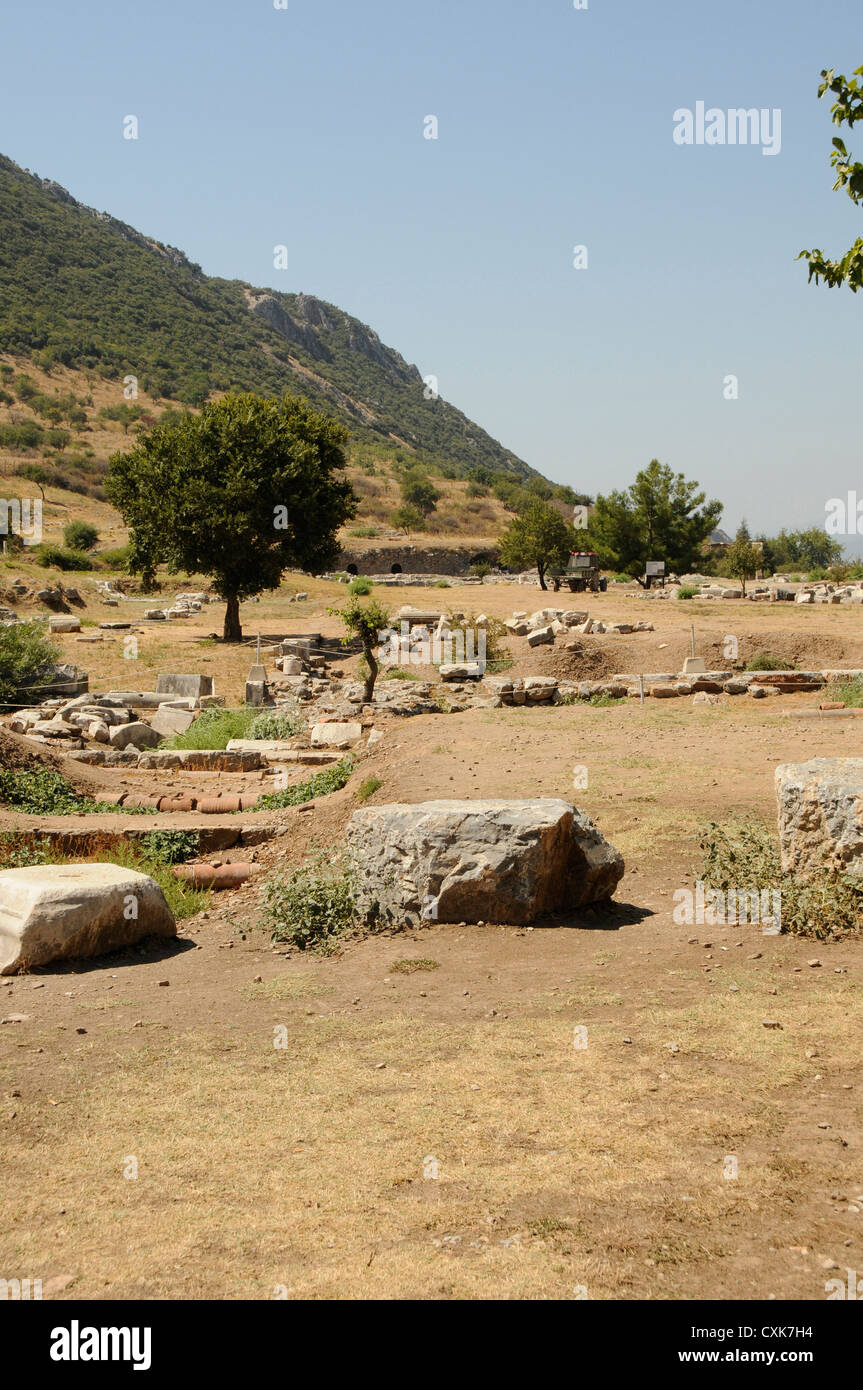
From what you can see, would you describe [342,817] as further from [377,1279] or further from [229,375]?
[229,375]

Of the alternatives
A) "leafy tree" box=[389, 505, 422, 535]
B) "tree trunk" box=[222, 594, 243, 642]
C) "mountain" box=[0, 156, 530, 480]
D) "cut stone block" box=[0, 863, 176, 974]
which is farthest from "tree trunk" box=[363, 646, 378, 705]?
"leafy tree" box=[389, 505, 422, 535]

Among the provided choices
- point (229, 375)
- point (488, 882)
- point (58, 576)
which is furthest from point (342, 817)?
point (229, 375)

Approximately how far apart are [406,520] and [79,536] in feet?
91.9

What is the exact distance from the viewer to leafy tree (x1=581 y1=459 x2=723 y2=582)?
4894 centimetres

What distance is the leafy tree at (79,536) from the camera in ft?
157

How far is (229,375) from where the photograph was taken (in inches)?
3558

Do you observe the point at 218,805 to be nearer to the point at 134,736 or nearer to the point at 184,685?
the point at 134,736

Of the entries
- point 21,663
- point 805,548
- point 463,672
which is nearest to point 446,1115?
point 21,663

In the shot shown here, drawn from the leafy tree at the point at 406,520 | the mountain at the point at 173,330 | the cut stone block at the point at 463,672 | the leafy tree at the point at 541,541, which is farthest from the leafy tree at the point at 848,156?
the leafy tree at the point at 406,520

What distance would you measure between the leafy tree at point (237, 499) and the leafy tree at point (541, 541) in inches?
590

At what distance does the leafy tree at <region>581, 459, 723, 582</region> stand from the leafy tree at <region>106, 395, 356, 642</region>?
20.5m

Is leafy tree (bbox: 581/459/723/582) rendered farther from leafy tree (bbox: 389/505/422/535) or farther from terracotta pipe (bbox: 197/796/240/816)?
terracotta pipe (bbox: 197/796/240/816)
